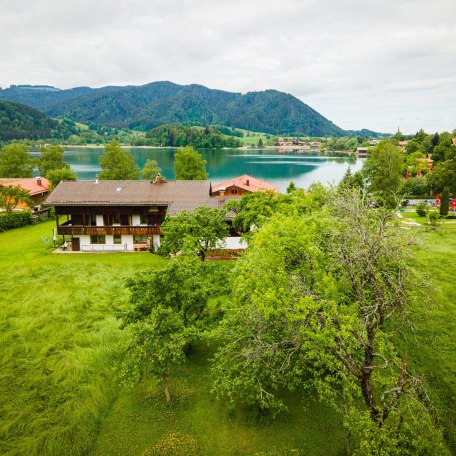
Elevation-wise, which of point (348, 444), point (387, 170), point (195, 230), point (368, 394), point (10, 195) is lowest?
point (348, 444)

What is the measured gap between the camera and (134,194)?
3866 cm

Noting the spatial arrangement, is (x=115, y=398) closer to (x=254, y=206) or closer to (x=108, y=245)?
(x=254, y=206)

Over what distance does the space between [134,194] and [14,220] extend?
819 inches

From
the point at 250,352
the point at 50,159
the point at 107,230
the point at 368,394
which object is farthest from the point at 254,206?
the point at 50,159

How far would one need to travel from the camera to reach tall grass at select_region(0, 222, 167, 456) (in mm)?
13867

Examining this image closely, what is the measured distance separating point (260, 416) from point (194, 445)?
2.90m

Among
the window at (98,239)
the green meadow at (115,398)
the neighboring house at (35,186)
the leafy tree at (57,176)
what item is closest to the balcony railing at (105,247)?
the window at (98,239)

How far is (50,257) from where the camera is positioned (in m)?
35.3

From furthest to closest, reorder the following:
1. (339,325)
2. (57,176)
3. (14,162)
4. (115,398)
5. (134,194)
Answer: (14,162) < (57,176) < (134,194) < (115,398) < (339,325)

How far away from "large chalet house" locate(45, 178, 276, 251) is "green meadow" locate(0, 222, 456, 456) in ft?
41.1

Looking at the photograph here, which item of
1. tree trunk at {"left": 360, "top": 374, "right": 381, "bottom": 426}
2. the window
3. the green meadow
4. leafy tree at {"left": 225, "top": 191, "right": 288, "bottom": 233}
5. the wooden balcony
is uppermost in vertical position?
leafy tree at {"left": 225, "top": 191, "right": 288, "bottom": 233}

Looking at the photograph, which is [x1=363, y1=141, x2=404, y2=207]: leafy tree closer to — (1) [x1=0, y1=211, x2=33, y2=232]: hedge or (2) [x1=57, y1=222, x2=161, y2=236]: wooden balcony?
(2) [x1=57, y1=222, x2=161, y2=236]: wooden balcony

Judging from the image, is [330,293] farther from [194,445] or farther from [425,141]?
[425,141]

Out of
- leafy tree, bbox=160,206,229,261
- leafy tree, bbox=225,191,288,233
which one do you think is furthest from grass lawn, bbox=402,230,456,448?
leafy tree, bbox=160,206,229,261
